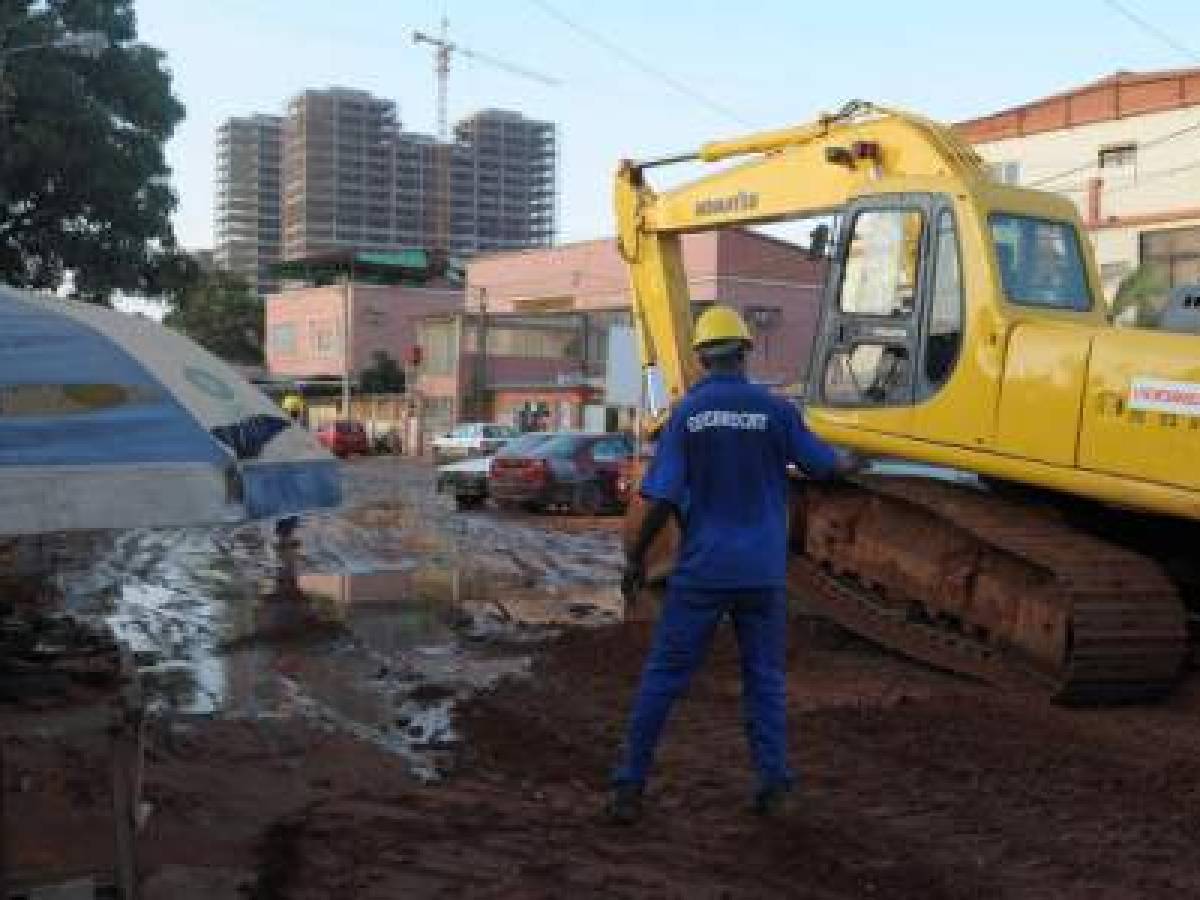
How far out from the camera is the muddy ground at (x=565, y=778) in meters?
5.26

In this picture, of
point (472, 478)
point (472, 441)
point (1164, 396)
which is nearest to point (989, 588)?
point (1164, 396)

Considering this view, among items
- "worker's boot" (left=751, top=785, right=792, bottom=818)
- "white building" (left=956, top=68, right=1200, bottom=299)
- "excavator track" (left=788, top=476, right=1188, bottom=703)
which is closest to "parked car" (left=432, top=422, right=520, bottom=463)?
"white building" (left=956, top=68, right=1200, bottom=299)

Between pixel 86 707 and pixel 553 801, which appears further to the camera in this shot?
pixel 553 801

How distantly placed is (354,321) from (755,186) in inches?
2542

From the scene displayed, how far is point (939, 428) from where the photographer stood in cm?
923

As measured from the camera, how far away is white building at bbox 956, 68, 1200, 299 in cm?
3139

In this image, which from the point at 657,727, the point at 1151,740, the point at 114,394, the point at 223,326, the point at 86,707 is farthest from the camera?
the point at 223,326

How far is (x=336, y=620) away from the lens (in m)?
11.8

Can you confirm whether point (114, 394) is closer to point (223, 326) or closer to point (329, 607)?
point (329, 607)

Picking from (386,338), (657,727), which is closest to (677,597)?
(657,727)

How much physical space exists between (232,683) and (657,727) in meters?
3.92

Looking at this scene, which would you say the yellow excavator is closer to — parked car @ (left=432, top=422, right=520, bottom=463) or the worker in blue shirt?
the worker in blue shirt

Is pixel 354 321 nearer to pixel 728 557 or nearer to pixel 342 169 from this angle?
pixel 342 169

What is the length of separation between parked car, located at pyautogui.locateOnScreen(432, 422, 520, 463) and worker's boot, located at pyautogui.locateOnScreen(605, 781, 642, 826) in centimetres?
3523
